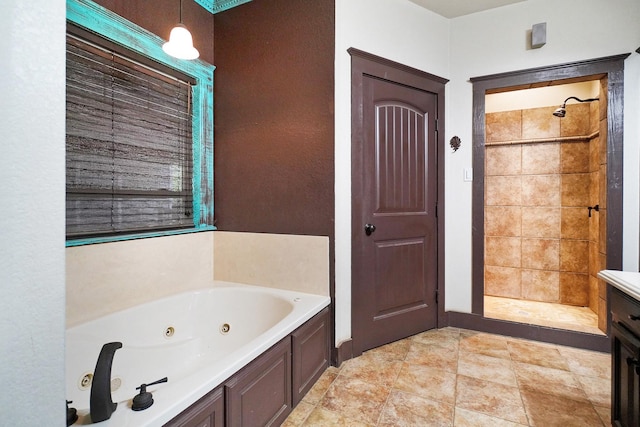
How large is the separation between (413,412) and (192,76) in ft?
8.83

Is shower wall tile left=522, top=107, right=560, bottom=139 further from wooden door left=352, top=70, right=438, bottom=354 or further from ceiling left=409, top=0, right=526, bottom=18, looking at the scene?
wooden door left=352, top=70, right=438, bottom=354

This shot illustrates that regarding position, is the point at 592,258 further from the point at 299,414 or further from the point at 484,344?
the point at 299,414

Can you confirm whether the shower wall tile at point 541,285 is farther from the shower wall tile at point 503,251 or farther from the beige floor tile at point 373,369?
the beige floor tile at point 373,369

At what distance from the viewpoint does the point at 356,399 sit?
69.4 inches

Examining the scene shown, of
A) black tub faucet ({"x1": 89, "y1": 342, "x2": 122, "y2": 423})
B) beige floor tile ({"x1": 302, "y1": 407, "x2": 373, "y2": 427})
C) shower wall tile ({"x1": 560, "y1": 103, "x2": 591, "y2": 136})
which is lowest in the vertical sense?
beige floor tile ({"x1": 302, "y1": 407, "x2": 373, "y2": 427})

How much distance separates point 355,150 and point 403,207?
2.16 ft

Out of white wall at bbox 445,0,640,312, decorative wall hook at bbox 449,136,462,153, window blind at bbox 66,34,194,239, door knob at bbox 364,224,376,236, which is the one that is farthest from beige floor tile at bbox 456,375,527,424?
window blind at bbox 66,34,194,239

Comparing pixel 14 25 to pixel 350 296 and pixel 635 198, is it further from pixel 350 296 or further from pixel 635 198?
pixel 635 198

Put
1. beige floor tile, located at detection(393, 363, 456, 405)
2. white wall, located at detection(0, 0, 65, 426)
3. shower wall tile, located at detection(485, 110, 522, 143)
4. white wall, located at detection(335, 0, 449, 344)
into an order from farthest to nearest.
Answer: shower wall tile, located at detection(485, 110, 522, 143), white wall, located at detection(335, 0, 449, 344), beige floor tile, located at detection(393, 363, 456, 405), white wall, located at detection(0, 0, 65, 426)

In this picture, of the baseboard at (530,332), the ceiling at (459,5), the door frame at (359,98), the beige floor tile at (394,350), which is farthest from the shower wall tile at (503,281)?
the ceiling at (459,5)

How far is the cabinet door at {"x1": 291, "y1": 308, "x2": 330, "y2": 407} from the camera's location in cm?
168

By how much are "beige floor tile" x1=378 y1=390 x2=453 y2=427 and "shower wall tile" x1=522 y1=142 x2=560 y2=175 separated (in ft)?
9.11

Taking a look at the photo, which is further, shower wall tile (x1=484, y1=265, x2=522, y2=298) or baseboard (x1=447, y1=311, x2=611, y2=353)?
shower wall tile (x1=484, y1=265, x2=522, y2=298)

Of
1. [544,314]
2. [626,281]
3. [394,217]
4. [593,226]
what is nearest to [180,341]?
[394,217]
